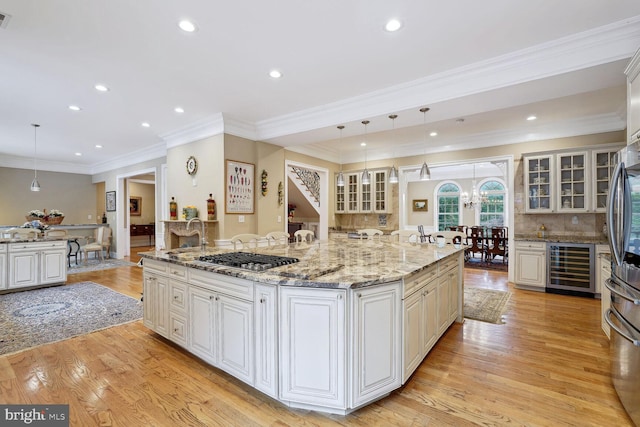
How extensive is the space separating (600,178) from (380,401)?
5.22 meters

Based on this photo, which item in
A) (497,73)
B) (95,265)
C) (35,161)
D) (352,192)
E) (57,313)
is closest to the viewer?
(497,73)

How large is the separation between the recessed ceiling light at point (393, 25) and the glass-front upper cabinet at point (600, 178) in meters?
4.40

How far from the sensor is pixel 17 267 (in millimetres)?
4977

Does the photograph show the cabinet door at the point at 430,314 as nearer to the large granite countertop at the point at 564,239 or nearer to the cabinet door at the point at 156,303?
the cabinet door at the point at 156,303

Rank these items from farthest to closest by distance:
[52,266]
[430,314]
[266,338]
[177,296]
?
[52,266] → [177,296] → [430,314] → [266,338]

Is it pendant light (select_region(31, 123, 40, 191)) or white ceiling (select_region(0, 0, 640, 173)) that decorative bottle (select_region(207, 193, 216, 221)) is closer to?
white ceiling (select_region(0, 0, 640, 173))

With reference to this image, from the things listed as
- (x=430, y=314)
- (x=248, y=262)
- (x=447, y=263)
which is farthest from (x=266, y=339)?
(x=447, y=263)

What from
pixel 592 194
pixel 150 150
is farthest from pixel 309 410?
pixel 150 150

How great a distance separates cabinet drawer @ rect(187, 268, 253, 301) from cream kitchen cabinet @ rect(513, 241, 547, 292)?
198 inches

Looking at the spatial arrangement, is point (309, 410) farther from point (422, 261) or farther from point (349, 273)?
point (422, 261)

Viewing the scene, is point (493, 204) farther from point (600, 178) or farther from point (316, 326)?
point (316, 326)

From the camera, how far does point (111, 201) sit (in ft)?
29.3

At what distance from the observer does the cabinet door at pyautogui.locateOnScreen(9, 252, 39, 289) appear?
4938 millimetres

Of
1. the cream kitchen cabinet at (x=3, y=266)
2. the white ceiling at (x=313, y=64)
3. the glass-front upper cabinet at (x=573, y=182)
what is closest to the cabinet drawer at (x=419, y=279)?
the white ceiling at (x=313, y=64)
